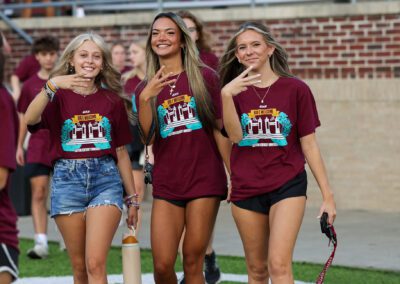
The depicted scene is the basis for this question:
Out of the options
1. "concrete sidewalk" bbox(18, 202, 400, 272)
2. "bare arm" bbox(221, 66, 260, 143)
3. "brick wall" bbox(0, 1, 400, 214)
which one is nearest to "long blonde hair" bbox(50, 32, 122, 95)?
"bare arm" bbox(221, 66, 260, 143)

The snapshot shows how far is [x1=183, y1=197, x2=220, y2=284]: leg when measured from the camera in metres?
7.53

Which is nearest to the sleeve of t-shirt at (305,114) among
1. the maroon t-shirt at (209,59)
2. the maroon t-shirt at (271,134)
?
the maroon t-shirt at (271,134)

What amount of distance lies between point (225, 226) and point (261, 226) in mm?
5898

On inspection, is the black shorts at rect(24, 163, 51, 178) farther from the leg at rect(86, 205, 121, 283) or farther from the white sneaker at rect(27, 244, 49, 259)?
the leg at rect(86, 205, 121, 283)

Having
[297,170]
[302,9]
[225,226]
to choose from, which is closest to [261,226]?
[297,170]

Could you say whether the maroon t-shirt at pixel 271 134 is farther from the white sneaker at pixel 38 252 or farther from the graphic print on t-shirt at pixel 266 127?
the white sneaker at pixel 38 252

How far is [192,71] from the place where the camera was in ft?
25.0

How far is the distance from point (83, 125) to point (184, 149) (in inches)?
27.0

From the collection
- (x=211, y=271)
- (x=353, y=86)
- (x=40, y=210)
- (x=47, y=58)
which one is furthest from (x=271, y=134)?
(x=353, y=86)

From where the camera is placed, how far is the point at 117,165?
7875 millimetres

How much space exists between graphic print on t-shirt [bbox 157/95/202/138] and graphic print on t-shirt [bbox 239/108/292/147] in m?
0.43

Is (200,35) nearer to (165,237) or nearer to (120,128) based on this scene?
(120,128)

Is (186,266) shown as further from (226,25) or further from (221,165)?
(226,25)

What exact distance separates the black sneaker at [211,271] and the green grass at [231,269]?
0.84 m
